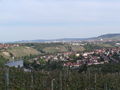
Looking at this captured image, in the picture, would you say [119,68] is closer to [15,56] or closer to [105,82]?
[105,82]

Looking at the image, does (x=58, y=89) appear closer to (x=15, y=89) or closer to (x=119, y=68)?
(x=15, y=89)

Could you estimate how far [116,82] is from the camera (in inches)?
2542

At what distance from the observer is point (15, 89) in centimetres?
4231

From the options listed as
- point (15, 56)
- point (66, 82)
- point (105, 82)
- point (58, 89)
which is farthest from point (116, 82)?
point (15, 56)

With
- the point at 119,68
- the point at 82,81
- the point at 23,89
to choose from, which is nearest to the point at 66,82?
the point at 82,81

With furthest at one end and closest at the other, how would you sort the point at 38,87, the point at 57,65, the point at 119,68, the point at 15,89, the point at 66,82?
the point at 57,65
the point at 119,68
the point at 66,82
the point at 38,87
the point at 15,89

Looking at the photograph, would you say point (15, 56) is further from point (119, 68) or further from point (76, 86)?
point (76, 86)

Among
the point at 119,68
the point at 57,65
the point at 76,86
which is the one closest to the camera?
the point at 76,86

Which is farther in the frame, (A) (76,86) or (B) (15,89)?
(A) (76,86)

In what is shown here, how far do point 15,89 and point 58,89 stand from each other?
13.1 meters

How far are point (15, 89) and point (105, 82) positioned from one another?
24.7m

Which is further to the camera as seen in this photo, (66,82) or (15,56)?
(15,56)

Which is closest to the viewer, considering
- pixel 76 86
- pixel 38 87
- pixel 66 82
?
pixel 38 87

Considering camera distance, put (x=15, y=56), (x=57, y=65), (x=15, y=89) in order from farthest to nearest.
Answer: (x=15, y=56)
(x=57, y=65)
(x=15, y=89)
